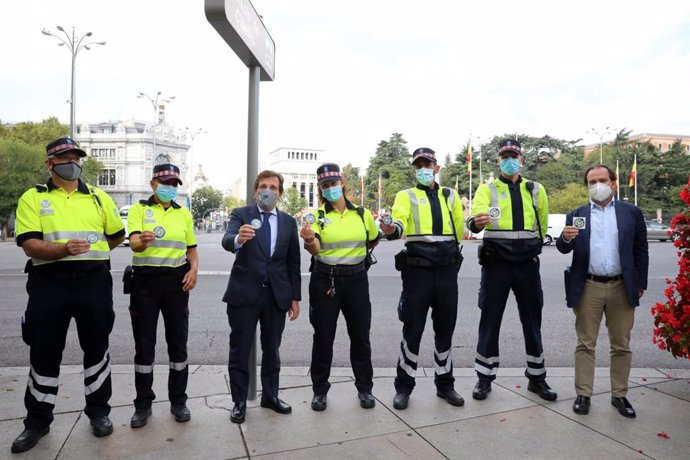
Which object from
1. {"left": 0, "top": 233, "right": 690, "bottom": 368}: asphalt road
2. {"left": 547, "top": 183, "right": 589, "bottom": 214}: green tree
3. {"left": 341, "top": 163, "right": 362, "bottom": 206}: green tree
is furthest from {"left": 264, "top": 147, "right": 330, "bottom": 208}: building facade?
{"left": 0, "top": 233, "right": 690, "bottom": 368}: asphalt road

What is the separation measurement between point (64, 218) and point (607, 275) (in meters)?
4.40

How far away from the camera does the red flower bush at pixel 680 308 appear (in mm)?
4438

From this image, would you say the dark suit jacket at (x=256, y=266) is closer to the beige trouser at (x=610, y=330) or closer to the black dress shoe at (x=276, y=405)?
the black dress shoe at (x=276, y=405)

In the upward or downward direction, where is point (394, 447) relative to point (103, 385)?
downward

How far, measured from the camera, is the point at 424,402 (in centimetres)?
457

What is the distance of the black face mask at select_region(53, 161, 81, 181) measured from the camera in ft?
12.6

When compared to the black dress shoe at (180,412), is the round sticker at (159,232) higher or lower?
higher

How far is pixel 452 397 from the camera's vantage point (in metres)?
4.55

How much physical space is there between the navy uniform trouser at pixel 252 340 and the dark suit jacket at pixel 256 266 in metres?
0.07

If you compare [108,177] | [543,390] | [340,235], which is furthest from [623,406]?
[108,177]

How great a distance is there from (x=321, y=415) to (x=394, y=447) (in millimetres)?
820

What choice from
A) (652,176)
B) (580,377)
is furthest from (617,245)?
(652,176)

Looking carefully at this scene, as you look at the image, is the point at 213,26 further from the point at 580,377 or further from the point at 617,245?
the point at 580,377

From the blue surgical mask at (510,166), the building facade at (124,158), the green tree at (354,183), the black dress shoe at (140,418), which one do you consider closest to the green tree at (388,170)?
the green tree at (354,183)
